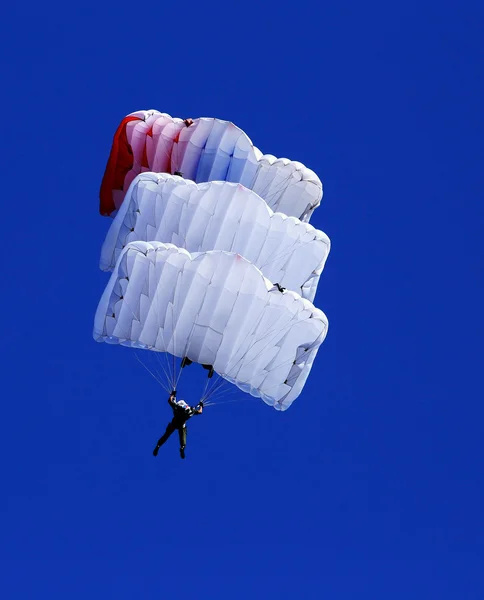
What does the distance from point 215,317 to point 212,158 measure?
4.39 metres

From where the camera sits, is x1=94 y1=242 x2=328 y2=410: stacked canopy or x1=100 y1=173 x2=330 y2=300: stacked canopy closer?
x1=94 y1=242 x2=328 y2=410: stacked canopy

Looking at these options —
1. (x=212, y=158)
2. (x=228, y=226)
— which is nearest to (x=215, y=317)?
(x=228, y=226)

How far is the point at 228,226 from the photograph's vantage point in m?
24.5

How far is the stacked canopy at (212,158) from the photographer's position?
26062 millimetres

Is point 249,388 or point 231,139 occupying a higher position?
point 231,139

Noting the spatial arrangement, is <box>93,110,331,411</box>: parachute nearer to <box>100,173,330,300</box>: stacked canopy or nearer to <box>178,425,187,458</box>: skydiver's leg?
<box>100,173,330,300</box>: stacked canopy

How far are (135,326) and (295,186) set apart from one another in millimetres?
4967

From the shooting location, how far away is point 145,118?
2692 cm

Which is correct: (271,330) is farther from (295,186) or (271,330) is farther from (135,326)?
(295,186)

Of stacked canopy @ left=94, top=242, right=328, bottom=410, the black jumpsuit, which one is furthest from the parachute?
the black jumpsuit

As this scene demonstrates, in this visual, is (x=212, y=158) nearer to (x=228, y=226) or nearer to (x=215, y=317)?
(x=228, y=226)

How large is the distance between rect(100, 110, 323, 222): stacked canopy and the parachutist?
5211mm

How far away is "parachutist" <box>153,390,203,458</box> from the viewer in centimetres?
2327

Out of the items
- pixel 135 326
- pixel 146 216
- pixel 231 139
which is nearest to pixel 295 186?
pixel 231 139
